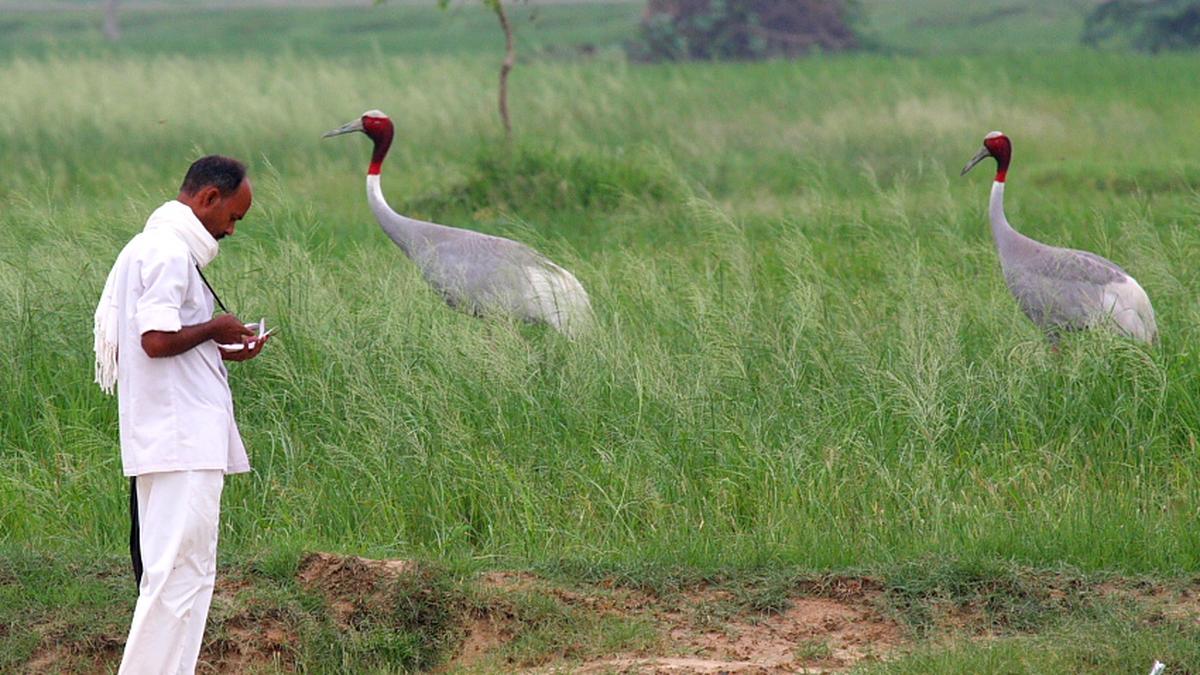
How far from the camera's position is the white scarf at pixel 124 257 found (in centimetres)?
422

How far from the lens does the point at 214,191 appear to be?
4316 millimetres

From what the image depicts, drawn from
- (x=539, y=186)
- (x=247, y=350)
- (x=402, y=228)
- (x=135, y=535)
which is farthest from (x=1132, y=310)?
(x=539, y=186)

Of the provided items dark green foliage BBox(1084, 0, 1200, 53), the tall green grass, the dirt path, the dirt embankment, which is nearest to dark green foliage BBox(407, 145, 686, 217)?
the tall green grass

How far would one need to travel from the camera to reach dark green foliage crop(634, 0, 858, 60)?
1205 inches

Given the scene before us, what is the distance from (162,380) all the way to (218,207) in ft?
1.65

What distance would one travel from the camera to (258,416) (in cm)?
711

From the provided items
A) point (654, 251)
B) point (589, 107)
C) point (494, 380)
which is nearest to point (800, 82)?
point (589, 107)

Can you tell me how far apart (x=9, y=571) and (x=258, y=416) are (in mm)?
1709

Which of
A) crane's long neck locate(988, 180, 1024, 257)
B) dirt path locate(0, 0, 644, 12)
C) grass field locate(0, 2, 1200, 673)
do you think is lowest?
grass field locate(0, 2, 1200, 673)

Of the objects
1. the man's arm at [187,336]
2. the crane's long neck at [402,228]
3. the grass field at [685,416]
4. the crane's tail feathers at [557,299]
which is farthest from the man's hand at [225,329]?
the crane's long neck at [402,228]

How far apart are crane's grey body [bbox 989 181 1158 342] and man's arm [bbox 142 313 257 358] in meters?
4.73

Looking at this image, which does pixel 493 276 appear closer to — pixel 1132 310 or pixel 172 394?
pixel 1132 310

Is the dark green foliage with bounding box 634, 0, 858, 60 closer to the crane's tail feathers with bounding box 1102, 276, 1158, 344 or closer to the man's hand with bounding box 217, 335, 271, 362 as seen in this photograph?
the crane's tail feathers with bounding box 1102, 276, 1158, 344

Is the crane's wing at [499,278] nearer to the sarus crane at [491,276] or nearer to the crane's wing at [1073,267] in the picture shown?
the sarus crane at [491,276]
